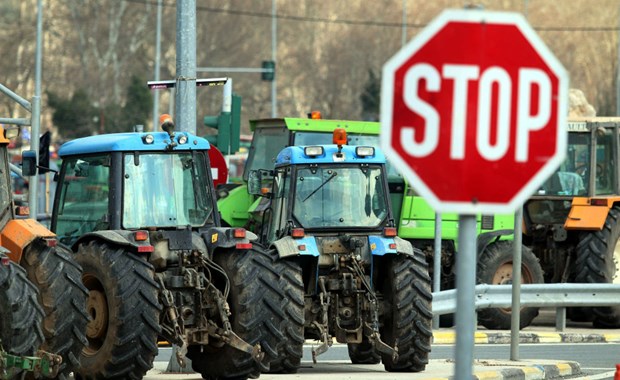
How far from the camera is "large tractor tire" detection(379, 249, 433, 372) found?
646 inches

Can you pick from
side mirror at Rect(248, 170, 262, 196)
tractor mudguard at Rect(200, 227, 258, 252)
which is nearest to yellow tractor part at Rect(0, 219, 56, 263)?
tractor mudguard at Rect(200, 227, 258, 252)

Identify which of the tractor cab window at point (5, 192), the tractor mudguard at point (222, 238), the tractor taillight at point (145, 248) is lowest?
the tractor taillight at point (145, 248)

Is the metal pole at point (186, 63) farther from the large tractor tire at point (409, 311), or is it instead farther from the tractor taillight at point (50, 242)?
the tractor taillight at point (50, 242)

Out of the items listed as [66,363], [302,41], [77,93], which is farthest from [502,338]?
[302,41]

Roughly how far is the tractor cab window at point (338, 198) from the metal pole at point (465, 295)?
10.9 metres

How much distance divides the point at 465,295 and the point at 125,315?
8.29 metres

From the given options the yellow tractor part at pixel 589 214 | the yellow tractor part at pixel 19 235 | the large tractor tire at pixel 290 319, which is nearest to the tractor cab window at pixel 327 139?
the yellow tractor part at pixel 589 214

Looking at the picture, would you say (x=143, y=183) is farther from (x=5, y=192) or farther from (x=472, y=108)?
(x=472, y=108)

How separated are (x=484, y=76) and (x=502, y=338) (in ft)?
53.0

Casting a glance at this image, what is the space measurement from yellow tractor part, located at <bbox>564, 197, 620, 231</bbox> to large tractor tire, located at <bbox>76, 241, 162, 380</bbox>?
393 inches

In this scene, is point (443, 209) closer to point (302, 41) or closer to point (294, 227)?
point (294, 227)

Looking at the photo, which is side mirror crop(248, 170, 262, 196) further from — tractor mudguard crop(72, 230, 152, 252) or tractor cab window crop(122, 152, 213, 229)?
tractor mudguard crop(72, 230, 152, 252)

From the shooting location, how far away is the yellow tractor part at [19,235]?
1316cm

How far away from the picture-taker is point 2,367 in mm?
12344
